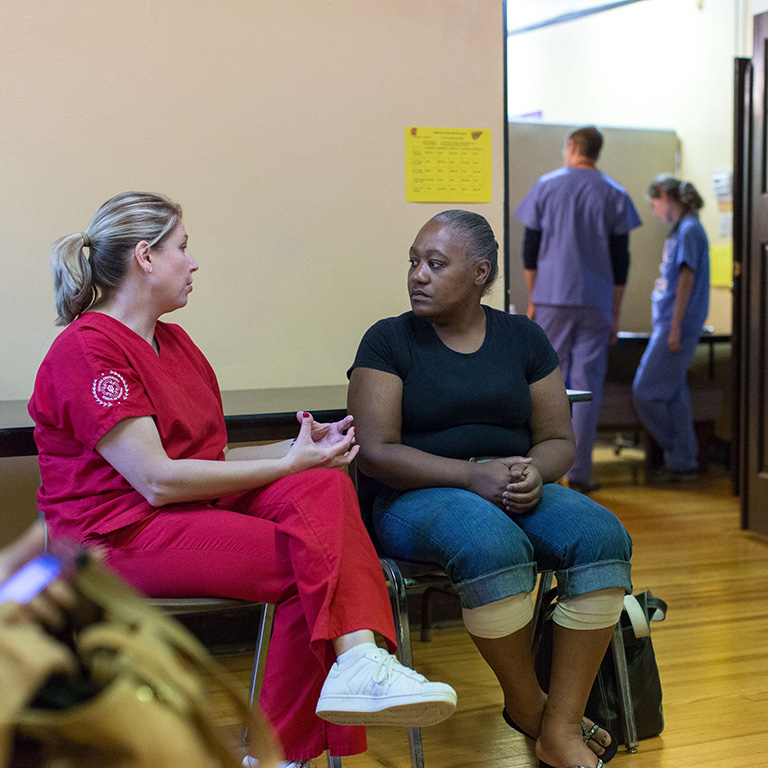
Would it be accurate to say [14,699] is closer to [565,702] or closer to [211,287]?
[565,702]

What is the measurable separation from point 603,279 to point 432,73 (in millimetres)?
2042

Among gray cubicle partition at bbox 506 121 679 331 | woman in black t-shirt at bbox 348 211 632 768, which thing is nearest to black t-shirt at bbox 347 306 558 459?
woman in black t-shirt at bbox 348 211 632 768

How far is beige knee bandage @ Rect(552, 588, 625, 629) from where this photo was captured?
1.74 m

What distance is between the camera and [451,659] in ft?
7.93

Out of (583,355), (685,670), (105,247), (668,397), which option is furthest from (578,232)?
(105,247)

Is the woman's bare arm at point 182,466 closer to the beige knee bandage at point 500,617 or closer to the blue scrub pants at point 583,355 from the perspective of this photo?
the beige knee bandage at point 500,617

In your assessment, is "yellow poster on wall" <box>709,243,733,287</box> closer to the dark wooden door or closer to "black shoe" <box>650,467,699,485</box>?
"black shoe" <box>650,467,699,485</box>

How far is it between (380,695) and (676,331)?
3605 mm

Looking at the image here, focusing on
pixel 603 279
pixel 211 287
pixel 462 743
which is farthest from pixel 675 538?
pixel 211 287

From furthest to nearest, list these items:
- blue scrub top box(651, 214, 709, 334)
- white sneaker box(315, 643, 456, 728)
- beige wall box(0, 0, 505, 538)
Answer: blue scrub top box(651, 214, 709, 334) → beige wall box(0, 0, 505, 538) → white sneaker box(315, 643, 456, 728)

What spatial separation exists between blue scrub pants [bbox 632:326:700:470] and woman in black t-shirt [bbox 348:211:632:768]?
2.80 m

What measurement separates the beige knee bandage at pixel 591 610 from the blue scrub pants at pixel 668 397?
3105 mm

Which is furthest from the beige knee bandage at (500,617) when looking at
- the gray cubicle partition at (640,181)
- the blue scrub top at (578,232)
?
the gray cubicle partition at (640,181)

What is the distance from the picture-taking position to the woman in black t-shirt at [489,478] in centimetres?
171
